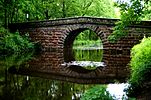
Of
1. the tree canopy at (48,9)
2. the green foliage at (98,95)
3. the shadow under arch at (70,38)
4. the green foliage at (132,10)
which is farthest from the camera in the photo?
the tree canopy at (48,9)

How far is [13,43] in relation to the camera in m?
35.1

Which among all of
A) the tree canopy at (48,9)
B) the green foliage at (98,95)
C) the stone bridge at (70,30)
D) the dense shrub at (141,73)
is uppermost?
the tree canopy at (48,9)

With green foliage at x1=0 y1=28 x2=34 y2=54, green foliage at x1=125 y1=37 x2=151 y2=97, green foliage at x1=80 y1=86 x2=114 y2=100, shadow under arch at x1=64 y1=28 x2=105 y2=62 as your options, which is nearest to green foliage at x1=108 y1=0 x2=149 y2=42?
green foliage at x1=125 y1=37 x2=151 y2=97

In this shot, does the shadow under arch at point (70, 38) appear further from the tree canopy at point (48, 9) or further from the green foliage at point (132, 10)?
the green foliage at point (132, 10)

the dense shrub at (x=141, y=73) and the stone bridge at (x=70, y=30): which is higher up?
the stone bridge at (x=70, y=30)

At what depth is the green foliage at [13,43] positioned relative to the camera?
33875 millimetres

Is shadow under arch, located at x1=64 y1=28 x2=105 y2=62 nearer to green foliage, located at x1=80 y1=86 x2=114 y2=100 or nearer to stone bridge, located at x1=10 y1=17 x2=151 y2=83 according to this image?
stone bridge, located at x1=10 y1=17 x2=151 y2=83

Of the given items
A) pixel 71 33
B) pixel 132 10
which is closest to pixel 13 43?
pixel 71 33

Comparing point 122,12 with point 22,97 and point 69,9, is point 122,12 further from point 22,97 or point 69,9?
point 69,9

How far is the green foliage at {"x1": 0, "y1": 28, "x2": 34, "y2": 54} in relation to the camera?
111ft

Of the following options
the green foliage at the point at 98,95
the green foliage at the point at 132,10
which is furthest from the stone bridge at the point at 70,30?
the green foliage at the point at 98,95

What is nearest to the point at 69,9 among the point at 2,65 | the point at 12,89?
the point at 2,65

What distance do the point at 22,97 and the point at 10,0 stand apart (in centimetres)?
2558

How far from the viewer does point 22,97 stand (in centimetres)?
1416
